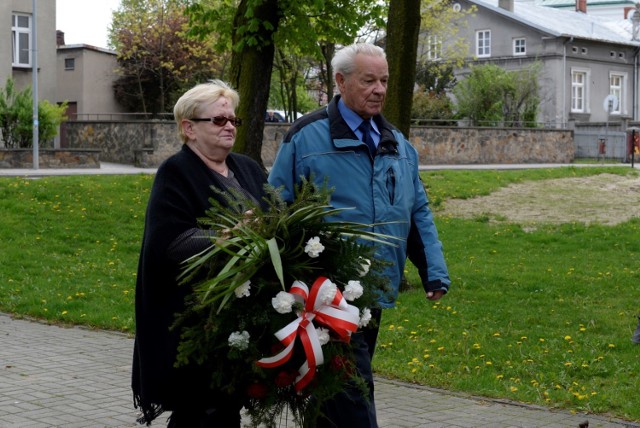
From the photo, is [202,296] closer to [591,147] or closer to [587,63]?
[591,147]

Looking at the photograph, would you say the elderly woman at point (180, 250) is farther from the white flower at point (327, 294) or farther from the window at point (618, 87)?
the window at point (618, 87)

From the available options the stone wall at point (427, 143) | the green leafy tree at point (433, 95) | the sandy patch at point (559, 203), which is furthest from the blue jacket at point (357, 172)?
the green leafy tree at point (433, 95)

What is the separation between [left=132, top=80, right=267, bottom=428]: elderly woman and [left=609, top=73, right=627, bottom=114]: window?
6173 cm

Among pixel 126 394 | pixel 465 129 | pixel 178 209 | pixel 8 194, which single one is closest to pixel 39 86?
pixel 465 129

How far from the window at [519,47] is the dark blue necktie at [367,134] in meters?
57.5

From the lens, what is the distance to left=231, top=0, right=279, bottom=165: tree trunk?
1678cm

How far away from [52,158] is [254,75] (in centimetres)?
1568

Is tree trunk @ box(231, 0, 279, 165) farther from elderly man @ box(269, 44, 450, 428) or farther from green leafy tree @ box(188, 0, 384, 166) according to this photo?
elderly man @ box(269, 44, 450, 428)

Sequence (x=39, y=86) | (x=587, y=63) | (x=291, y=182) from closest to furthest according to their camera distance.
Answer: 1. (x=291, y=182)
2. (x=39, y=86)
3. (x=587, y=63)

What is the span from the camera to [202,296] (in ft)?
13.7

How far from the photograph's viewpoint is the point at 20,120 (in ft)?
108

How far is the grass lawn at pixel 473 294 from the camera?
8375mm

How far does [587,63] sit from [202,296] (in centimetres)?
6001

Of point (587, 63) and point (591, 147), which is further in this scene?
point (587, 63)
